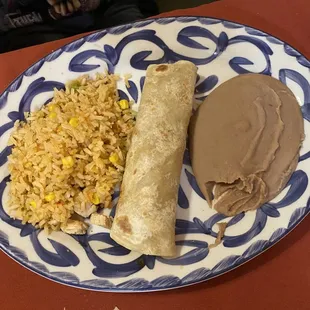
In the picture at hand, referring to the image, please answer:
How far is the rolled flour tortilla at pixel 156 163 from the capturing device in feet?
4.49

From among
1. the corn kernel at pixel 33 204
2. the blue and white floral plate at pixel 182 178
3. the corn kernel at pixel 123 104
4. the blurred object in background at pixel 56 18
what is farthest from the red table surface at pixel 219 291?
the blurred object in background at pixel 56 18

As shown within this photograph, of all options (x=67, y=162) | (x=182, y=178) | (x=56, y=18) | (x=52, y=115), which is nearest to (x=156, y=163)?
(x=182, y=178)

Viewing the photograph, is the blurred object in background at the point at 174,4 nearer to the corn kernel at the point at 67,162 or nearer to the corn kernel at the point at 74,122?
the corn kernel at the point at 74,122

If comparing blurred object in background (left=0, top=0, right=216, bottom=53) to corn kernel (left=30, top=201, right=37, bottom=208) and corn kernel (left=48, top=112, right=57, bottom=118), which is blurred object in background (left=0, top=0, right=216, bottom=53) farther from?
corn kernel (left=30, top=201, right=37, bottom=208)

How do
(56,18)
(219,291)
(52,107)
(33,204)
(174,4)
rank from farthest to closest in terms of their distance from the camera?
(174,4) → (56,18) → (52,107) → (33,204) → (219,291)

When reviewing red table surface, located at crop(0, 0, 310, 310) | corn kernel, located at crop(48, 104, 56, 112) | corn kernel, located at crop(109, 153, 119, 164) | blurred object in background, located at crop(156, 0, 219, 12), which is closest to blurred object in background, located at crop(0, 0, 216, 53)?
blurred object in background, located at crop(156, 0, 219, 12)

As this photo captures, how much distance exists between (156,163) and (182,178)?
0.11 meters

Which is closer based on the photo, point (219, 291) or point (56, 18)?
point (219, 291)

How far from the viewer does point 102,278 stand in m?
1.35

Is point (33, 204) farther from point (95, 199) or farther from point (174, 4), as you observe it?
point (174, 4)

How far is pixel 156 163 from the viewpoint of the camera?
142 cm

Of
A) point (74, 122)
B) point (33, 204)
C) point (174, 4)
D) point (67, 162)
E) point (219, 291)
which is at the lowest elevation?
point (219, 291)

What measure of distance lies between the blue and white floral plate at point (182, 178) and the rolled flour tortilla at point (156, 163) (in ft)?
0.19

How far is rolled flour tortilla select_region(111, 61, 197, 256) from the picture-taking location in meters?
1.37
